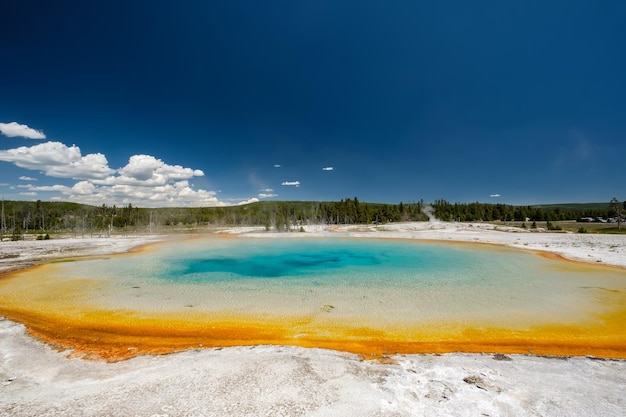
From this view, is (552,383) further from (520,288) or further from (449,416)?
(520,288)

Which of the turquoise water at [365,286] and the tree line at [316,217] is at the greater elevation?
the tree line at [316,217]

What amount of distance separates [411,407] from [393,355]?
200cm

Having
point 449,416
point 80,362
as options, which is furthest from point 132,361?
point 449,416

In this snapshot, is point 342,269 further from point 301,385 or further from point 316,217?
point 316,217

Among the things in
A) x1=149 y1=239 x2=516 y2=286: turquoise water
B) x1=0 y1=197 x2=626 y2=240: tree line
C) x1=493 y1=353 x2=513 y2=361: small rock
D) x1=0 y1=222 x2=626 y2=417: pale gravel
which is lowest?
x1=149 y1=239 x2=516 y2=286: turquoise water

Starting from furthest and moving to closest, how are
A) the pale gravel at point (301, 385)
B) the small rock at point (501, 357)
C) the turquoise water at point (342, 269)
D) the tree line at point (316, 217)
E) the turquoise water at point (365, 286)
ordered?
1. the tree line at point (316, 217)
2. the turquoise water at point (342, 269)
3. the turquoise water at point (365, 286)
4. the small rock at point (501, 357)
5. the pale gravel at point (301, 385)

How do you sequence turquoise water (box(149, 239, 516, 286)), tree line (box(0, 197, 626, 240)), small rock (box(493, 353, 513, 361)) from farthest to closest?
tree line (box(0, 197, 626, 240)) < turquoise water (box(149, 239, 516, 286)) < small rock (box(493, 353, 513, 361))

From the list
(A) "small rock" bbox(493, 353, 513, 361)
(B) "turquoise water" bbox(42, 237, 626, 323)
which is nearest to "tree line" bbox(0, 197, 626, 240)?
(B) "turquoise water" bbox(42, 237, 626, 323)

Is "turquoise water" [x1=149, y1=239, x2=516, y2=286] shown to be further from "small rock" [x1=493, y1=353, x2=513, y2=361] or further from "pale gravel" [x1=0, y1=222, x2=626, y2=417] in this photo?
"pale gravel" [x1=0, y1=222, x2=626, y2=417]

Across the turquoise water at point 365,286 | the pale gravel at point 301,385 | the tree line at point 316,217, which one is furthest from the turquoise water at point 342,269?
the tree line at point 316,217

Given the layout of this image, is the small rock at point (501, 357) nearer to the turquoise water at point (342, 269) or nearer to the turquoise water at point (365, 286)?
the turquoise water at point (365, 286)

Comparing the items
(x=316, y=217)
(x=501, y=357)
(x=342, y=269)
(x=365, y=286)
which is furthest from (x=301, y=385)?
(x=316, y=217)

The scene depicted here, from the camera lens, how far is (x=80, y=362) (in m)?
5.70

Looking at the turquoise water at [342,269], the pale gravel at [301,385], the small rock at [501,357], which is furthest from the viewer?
the turquoise water at [342,269]
